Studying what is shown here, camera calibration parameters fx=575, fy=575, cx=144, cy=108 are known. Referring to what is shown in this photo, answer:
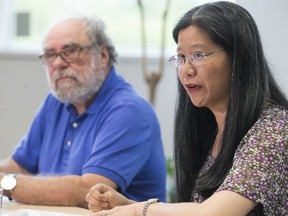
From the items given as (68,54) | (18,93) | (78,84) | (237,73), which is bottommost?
(18,93)

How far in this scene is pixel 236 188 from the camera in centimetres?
148

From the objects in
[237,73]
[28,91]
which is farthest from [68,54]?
A: [28,91]

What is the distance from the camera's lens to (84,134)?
2506mm

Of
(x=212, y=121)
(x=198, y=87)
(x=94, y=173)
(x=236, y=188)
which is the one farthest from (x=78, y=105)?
(x=236, y=188)

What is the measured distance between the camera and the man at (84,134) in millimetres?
2217

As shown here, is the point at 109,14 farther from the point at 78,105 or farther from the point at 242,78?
the point at 242,78

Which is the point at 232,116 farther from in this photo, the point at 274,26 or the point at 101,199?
the point at 274,26

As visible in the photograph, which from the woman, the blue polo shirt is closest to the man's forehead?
the blue polo shirt

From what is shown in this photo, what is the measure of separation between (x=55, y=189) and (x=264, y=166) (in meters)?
0.93

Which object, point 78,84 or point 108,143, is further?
point 78,84

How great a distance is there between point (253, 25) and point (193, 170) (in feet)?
1.79

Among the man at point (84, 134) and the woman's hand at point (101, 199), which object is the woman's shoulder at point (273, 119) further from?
the man at point (84, 134)

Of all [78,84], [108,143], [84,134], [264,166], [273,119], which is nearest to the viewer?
[264,166]

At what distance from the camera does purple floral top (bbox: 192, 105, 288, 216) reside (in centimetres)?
150
